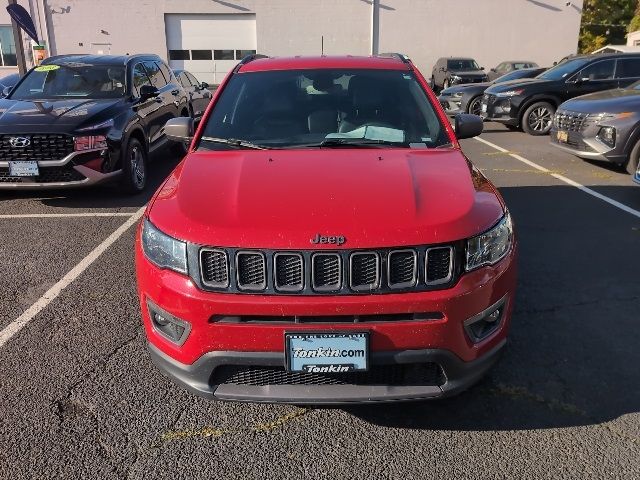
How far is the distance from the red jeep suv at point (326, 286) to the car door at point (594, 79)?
10.5 meters

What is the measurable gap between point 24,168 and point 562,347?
→ 18.6 feet

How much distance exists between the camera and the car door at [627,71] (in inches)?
463

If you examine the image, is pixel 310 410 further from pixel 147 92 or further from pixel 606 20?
pixel 606 20

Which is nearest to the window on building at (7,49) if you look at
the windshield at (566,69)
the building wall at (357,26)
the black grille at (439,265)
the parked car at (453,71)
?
the building wall at (357,26)

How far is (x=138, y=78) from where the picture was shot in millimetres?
7691

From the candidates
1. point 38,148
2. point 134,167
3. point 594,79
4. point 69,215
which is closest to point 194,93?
point 134,167

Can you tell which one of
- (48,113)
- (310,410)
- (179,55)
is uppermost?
(179,55)

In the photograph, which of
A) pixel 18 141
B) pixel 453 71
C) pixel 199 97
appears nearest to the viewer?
pixel 18 141

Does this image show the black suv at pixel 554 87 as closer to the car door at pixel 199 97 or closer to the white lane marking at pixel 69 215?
the car door at pixel 199 97

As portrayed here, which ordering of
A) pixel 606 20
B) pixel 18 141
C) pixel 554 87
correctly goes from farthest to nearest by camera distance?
1. pixel 606 20
2. pixel 554 87
3. pixel 18 141

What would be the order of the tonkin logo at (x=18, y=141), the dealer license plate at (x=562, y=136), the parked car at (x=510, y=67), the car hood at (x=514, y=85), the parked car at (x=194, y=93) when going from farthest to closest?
1. the parked car at (x=510, y=67)
2. the car hood at (x=514, y=85)
3. the parked car at (x=194, y=93)
4. the dealer license plate at (x=562, y=136)
5. the tonkin logo at (x=18, y=141)

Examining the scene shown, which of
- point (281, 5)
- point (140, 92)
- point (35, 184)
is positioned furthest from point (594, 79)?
point (281, 5)

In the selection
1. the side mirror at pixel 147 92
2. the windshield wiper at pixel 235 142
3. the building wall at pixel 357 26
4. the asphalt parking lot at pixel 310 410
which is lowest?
the asphalt parking lot at pixel 310 410

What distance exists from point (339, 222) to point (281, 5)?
97.9 feet
